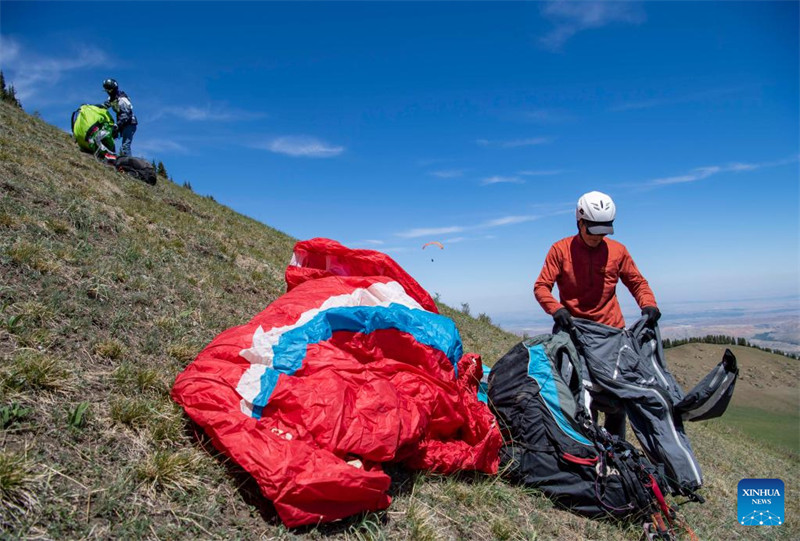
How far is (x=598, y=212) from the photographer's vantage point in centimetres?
404

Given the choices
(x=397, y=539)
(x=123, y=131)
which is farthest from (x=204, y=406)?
(x=123, y=131)

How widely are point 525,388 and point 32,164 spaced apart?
695cm

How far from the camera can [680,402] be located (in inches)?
134

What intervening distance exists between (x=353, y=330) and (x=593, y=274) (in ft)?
7.92

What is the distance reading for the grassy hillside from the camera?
204 cm

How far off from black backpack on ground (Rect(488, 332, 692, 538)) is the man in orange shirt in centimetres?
71

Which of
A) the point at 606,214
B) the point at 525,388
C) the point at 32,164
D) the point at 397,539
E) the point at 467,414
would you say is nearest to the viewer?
the point at 397,539

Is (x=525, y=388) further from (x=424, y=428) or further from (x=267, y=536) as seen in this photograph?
(x=267, y=536)

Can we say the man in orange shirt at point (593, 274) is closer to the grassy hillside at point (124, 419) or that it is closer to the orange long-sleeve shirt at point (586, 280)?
the orange long-sleeve shirt at point (586, 280)

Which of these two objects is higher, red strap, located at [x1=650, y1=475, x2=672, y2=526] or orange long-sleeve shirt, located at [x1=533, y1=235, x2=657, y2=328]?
orange long-sleeve shirt, located at [x1=533, y1=235, x2=657, y2=328]

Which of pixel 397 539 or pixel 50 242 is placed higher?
pixel 50 242

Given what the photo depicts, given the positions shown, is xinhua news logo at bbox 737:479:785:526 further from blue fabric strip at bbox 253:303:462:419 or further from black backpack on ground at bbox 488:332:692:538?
blue fabric strip at bbox 253:303:462:419

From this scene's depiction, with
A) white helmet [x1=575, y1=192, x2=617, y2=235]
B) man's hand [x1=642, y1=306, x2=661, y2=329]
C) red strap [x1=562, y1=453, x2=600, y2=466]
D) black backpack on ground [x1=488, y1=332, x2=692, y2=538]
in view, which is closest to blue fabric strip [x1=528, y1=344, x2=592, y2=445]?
black backpack on ground [x1=488, y1=332, x2=692, y2=538]

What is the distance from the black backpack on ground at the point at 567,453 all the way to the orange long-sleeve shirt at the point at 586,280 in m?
0.70
